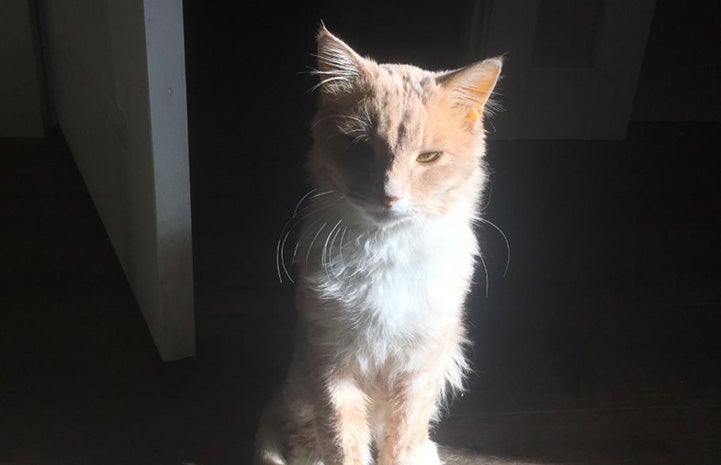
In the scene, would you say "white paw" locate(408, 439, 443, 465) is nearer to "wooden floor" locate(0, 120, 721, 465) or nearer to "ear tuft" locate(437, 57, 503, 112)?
"wooden floor" locate(0, 120, 721, 465)

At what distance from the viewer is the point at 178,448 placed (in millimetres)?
1174

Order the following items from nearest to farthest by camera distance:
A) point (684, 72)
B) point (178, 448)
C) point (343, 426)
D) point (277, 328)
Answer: point (343, 426) → point (178, 448) → point (277, 328) → point (684, 72)

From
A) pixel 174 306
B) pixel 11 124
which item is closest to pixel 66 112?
pixel 11 124

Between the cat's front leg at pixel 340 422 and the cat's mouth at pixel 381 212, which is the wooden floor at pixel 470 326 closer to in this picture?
the cat's front leg at pixel 340 422

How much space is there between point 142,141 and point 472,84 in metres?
0.55

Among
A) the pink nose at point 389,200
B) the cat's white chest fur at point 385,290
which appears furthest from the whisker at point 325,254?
the pink nose at point 389,200

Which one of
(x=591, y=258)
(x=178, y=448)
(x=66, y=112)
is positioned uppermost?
(x=66, y=112)

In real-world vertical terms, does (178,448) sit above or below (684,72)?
below

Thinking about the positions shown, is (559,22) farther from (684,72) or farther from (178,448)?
(178,448)

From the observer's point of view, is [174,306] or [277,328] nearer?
[174,306]

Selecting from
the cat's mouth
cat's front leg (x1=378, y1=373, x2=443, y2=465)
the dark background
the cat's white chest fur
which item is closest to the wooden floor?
the dark background

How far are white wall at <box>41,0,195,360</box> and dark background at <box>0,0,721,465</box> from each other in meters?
0.09

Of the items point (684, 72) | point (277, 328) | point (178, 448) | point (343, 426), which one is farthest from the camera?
point (684, 72)

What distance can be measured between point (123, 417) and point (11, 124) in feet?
3.85
